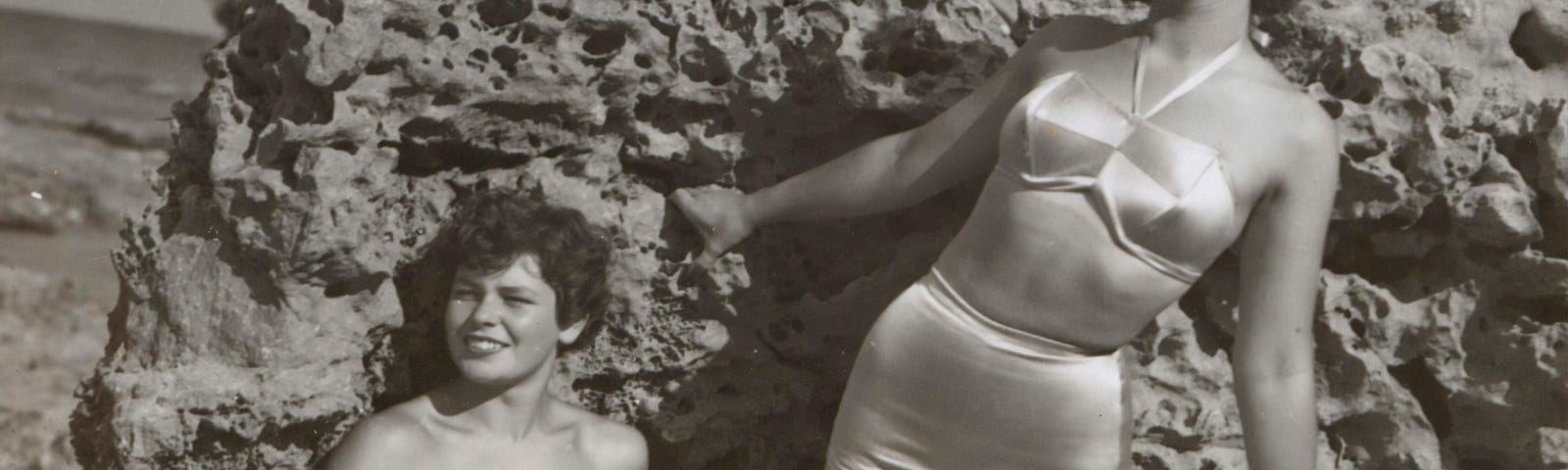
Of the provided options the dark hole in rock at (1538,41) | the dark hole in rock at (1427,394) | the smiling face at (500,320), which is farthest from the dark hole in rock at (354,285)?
the dark hole in rock at (1538,41)

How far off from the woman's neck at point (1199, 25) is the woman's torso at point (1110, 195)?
0.09 feet

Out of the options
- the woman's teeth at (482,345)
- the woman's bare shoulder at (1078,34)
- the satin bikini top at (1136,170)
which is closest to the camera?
the satin bikini top at (1136,170)

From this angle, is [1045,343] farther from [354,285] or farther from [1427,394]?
[354,285]

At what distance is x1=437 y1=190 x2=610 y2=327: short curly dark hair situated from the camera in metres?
2.22

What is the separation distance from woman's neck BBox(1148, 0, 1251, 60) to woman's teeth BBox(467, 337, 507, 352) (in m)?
0.91

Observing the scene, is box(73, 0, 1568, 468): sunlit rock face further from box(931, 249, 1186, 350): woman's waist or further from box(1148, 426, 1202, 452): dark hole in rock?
box(931, 249, 1186, 350): woman's waist

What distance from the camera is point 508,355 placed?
2.23 meters

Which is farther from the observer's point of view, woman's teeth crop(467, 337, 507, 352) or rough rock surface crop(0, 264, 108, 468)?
rough rock surface crop(0, 264, 108, 468)

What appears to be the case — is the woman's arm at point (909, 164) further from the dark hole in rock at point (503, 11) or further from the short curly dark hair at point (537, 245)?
the dark hole in rock at point (503, 11)

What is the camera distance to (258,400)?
2234 mm

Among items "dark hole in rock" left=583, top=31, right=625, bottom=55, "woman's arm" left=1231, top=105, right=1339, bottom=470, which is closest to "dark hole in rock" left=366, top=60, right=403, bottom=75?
"dark hole in rock" left=583, top=31, right=625, bottom=55

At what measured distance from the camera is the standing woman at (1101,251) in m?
1.99

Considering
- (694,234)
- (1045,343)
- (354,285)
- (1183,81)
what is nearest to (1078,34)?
(1183,81)

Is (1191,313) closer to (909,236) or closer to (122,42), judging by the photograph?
(909,236)
